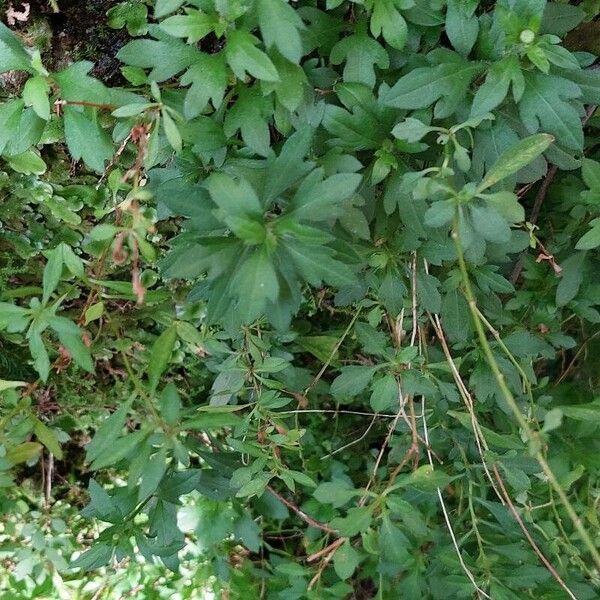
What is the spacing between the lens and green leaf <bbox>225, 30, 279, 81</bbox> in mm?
833

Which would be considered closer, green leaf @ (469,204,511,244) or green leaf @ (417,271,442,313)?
green leaf @ (469,204,511,244)

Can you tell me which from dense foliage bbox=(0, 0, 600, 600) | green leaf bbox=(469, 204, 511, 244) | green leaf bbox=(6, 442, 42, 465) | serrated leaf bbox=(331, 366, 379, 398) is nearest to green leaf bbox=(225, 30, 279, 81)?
dense foliage bbox=(0, 0, 600, 600)

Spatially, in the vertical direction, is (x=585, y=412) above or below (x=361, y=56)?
below

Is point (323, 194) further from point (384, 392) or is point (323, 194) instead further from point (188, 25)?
point (384, 392)

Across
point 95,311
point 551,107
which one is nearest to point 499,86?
point 551,107

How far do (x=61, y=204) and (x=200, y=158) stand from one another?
37cm

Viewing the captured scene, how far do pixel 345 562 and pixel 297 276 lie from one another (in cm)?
57

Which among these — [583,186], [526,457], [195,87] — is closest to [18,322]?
[195,87]

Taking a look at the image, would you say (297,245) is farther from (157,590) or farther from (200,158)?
(157,590)

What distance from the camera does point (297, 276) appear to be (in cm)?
92

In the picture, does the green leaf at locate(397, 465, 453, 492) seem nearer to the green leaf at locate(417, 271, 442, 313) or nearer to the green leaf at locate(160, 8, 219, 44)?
the green leaf at locate(417, 271, 442, 313)

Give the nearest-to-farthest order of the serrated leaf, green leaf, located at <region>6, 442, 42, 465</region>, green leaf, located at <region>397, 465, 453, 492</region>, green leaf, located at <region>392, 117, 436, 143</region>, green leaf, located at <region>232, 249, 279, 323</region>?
green leaf, located at <region>232, 249, 279, 323</region> < green leaf, located at <region>392, 117, 436, 143</region> < green leaf, located at <region>397, 465, 453, 492</region> < the serrated leaf < green leaf, located at <region>6, 442, 42, 465</region>

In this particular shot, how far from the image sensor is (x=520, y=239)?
3.52 feet

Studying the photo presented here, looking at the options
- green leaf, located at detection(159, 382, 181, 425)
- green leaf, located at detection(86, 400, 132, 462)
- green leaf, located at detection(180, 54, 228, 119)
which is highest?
green leaf, located at detection(180, 54, 228, 119)
